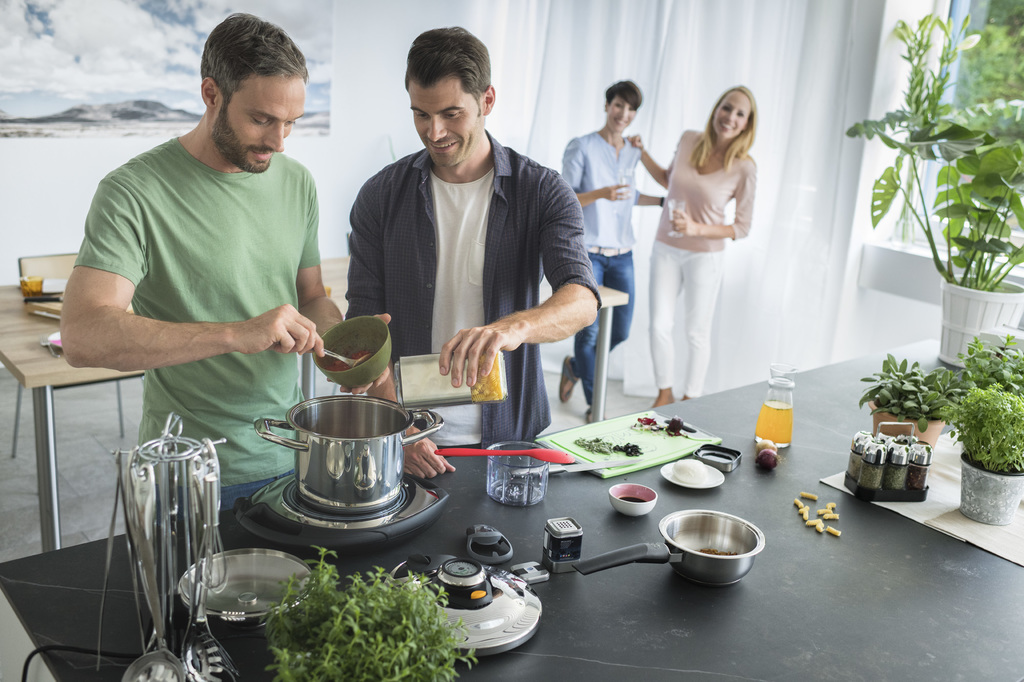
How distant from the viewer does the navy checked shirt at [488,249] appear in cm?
187

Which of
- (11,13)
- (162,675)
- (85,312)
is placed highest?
(11,13)

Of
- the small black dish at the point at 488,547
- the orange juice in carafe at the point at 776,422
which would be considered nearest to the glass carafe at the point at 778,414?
the orange juice in carafe at the point at 776,422

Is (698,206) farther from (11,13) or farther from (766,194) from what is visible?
(11,13)

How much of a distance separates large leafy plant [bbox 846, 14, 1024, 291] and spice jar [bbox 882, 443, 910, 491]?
146cm

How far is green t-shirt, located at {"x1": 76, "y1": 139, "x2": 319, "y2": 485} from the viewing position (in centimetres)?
153

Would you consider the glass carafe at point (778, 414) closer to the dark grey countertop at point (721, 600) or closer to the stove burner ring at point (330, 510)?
the dark grey countertop at point (721, 600)

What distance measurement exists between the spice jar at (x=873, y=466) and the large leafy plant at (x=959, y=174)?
1.49 meters

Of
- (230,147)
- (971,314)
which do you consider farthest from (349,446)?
(971,314)

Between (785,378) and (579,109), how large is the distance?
3350 mm

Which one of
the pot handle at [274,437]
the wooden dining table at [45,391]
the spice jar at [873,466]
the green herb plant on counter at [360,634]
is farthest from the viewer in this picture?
the wooden dining table at [45,391]

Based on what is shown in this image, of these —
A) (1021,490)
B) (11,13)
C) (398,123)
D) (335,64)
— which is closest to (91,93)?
(11,13)

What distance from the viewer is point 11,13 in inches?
155

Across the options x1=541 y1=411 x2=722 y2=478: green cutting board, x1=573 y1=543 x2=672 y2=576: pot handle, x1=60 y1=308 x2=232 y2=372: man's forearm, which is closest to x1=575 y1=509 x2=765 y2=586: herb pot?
x1=573 y1=543 x2=672 y2=576: pot handle

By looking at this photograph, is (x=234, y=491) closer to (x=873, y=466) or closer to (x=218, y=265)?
(x=218, y=265)
